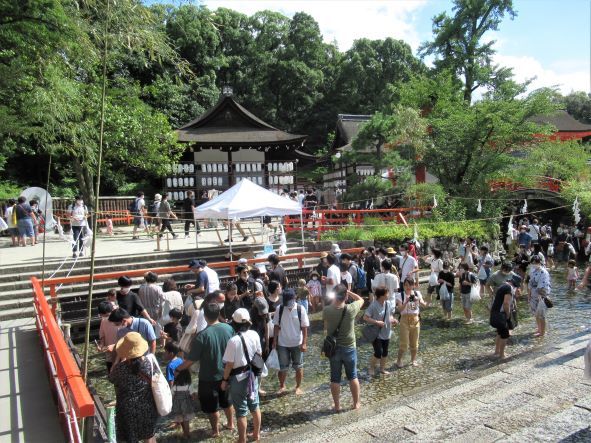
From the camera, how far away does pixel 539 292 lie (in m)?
9.08

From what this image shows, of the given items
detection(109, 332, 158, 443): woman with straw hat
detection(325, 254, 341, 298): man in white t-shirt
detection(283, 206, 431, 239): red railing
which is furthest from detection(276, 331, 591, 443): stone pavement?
detection(283, 206, 431, 239): red railing

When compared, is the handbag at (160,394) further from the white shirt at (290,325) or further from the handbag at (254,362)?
the white shirt at (290,325)

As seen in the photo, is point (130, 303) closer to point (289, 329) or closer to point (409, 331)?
point (289, 329)

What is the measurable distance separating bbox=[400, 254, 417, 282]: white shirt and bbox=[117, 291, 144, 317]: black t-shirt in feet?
20.4

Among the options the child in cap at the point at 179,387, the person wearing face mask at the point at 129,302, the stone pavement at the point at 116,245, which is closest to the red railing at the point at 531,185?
the stone pavement at the point at 116,245

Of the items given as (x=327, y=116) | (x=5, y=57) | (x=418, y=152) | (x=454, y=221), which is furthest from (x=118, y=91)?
(x=327, y=116)

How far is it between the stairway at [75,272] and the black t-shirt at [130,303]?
374cm

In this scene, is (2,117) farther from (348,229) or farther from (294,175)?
(294,175)

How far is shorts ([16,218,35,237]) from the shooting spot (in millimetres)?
14945

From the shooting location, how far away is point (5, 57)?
9.45 meters

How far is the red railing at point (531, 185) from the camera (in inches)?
869

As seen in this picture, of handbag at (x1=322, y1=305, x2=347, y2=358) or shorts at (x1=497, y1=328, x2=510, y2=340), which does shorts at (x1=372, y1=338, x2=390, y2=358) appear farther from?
shorts at (x1=497, y1=328, x2=510, y2=340)

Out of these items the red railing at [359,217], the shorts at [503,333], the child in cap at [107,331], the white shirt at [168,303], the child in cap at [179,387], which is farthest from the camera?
the red railing at [359,217]

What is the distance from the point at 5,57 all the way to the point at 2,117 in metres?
1.57
